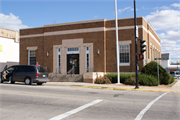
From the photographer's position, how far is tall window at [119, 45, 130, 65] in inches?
846

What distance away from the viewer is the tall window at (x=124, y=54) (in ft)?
70.5

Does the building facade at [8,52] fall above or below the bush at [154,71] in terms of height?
above

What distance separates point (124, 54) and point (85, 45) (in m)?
4.61

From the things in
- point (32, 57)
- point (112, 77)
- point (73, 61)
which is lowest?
point (112, 77)

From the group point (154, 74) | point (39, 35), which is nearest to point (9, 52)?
point (39, 35)

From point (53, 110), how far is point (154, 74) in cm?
1441

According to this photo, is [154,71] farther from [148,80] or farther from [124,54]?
[124,54]

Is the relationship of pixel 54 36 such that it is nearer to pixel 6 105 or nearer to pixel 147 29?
pixel 147 29

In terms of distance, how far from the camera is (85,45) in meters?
22.5

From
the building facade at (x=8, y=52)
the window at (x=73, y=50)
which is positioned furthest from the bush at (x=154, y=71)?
the building facade at (x=8, y=52)

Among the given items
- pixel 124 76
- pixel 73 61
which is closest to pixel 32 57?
pixel 73 61

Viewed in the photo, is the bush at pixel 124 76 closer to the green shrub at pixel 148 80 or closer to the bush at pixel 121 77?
the bush at pixel 121 77

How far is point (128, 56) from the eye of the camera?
70.5 ft

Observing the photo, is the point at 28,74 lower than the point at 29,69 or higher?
lower
